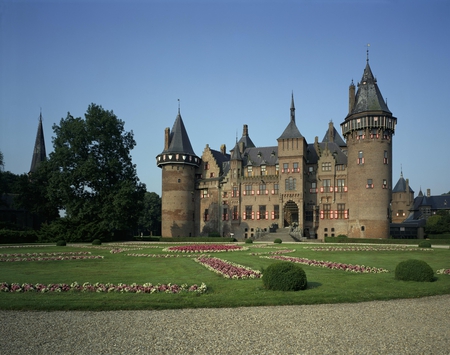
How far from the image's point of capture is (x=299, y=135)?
55406 millimetres

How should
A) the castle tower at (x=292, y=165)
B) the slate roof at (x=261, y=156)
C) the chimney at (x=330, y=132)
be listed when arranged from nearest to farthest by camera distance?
the castle tower at (x=292, y=165)
the slate roof at (x=261, y=156)
the chimney at (x=330, y=132)

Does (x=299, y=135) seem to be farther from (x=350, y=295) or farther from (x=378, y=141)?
(x=350, y=295)

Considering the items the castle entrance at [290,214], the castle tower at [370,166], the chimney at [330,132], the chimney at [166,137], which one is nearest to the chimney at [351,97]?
the castle tower at [370,166]

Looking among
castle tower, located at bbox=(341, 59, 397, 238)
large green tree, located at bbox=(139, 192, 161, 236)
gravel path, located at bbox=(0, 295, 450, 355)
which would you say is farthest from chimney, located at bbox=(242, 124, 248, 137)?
gravel path, located at bbox=(0, 295, 450, 355)

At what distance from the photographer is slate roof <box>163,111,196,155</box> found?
61184 millimetres

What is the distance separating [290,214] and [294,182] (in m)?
6.59

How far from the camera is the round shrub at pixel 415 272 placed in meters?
14.3

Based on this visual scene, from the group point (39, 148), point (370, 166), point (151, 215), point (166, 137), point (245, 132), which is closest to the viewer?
point (370, 166)

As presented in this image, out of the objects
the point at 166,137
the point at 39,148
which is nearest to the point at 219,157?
the point at 166,137

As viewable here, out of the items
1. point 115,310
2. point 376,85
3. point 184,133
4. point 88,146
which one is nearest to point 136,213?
point 88,146

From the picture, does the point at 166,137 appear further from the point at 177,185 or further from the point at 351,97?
the point at 351,97

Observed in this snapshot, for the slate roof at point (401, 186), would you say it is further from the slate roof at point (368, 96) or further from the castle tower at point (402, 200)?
the slate roof at point (368, 96)

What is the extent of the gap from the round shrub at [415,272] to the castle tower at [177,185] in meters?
46.7

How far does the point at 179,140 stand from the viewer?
61750mm
